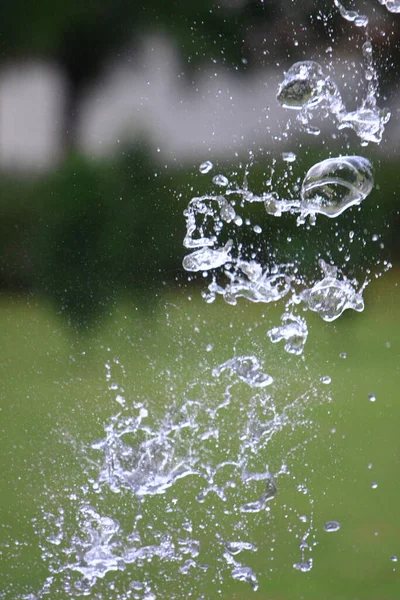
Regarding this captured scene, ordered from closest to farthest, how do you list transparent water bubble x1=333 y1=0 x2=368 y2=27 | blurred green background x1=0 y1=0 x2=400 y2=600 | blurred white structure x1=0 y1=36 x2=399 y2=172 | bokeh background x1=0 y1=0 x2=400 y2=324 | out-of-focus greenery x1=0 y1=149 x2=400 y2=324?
transparent water bubble x1=333 y1=0 x2=368 y2=27, blurred green background x1=0 y1=0 x2=400 y2=600, out-of-focus greenery x1=0 y1=149 x2=400 y2=324, bokeh background x1=0 y1=0 x2=400 y2=324, blurred white structure x1=0 y1=36 x2=399 y2=172

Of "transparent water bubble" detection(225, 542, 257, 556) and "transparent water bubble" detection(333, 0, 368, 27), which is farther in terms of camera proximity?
"transparent water bubble" detection(333, 0, 368, 27)

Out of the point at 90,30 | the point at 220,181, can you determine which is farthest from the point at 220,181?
the point at 90,30

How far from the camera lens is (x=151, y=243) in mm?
4992

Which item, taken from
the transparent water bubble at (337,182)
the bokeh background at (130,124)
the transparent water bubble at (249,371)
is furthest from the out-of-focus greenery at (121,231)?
the transparent water bubble at (337,182)

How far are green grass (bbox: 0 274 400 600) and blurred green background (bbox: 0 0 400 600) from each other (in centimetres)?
2

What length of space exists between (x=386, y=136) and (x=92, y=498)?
8.34 feet

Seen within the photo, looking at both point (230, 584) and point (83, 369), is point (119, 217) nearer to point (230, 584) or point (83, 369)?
point (83, 369)

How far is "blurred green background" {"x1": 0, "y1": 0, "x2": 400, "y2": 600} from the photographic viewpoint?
412 centimetres

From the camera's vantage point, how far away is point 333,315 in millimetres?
2301

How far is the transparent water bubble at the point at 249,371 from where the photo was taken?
9.30 feet

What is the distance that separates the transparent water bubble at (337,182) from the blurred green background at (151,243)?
4.99 feet

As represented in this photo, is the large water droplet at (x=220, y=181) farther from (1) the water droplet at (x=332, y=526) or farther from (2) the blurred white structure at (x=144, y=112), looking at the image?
(1) the water droplet at (x=332, y=526)

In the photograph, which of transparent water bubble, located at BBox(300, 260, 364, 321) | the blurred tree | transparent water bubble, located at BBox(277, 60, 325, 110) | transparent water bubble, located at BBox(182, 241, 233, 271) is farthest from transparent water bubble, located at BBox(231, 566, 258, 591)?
the blurred tree

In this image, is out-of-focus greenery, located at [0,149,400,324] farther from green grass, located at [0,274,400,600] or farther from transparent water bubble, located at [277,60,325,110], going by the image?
transparent water bubble, located at [277,60,325,110]
